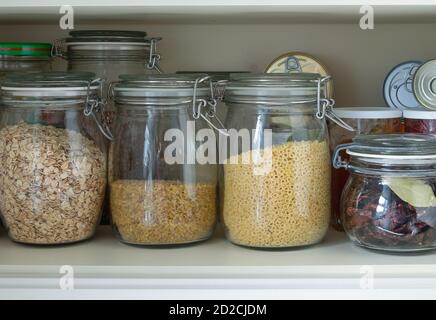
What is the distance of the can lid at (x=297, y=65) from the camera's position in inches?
46.4

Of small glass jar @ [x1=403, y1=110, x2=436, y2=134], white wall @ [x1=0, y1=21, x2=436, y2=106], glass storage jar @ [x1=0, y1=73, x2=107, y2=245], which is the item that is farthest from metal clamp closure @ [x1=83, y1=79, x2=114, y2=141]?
small glass jar @ [x1=403, y1=110, x2=436, y2=134]

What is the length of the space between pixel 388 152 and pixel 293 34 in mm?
366

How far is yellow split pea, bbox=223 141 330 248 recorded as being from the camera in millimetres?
→ 958

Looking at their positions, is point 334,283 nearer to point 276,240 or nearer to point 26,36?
point 276,240

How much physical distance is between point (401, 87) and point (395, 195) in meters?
0.32

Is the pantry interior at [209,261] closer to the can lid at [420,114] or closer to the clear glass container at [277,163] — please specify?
the clear glass container at [277,163]

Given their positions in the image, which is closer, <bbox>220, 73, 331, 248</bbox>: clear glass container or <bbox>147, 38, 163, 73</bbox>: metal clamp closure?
<bbox>220, 73, 331, 248</bbox>: clear glass container

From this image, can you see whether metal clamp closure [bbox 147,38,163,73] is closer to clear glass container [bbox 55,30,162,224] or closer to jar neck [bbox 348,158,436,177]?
clear glass container [bbox 55,30,162,224]

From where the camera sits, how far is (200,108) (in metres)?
1.01

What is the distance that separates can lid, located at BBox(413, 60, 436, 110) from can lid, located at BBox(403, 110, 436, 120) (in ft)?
0.17

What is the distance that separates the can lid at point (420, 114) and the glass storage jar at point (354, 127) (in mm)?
15

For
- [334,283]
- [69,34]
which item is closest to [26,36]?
[69,34]

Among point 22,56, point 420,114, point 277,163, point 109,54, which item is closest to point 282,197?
point 277,163
